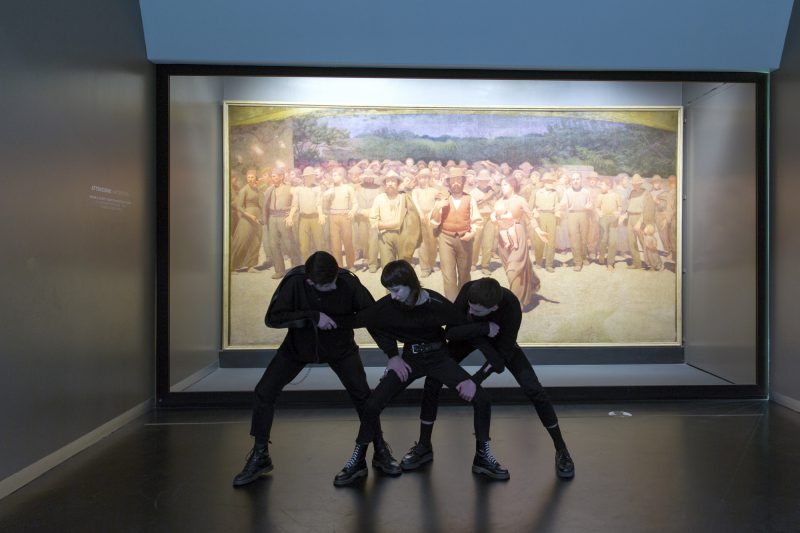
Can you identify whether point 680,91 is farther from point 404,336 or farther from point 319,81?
point 404,336

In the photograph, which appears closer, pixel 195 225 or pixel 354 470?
pixel 354 470

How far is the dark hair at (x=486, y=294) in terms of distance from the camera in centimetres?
441

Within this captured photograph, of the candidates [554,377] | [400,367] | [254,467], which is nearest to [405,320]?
[400,367]

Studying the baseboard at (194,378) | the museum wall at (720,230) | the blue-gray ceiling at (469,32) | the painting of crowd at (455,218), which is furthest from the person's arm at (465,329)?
the museum wall at (720,230)

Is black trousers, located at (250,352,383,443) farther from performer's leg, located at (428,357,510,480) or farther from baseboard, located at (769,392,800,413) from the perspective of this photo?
baseboard, located at (769,392,800,413)

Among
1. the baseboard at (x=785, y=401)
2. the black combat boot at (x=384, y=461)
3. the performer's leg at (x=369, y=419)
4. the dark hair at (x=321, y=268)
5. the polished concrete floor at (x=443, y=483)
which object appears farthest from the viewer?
the baseboard at (x=785, y=401)

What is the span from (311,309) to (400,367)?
75cm

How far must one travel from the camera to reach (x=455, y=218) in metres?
9.09

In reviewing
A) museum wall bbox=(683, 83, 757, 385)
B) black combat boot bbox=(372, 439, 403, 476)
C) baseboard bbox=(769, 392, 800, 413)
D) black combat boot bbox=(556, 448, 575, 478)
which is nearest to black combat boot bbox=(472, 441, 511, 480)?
black combat boot bbox=(556, 448, 575, 478)

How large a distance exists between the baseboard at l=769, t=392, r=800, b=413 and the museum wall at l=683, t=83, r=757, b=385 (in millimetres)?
297

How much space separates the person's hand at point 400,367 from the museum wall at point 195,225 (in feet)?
12.0

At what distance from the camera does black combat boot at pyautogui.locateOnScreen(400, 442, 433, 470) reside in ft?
16.3

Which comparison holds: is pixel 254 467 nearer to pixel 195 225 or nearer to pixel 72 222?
pixel 72 222

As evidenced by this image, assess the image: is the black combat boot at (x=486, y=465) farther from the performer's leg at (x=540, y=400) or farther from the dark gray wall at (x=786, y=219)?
the dark gray wall at (x=786, y=219)
